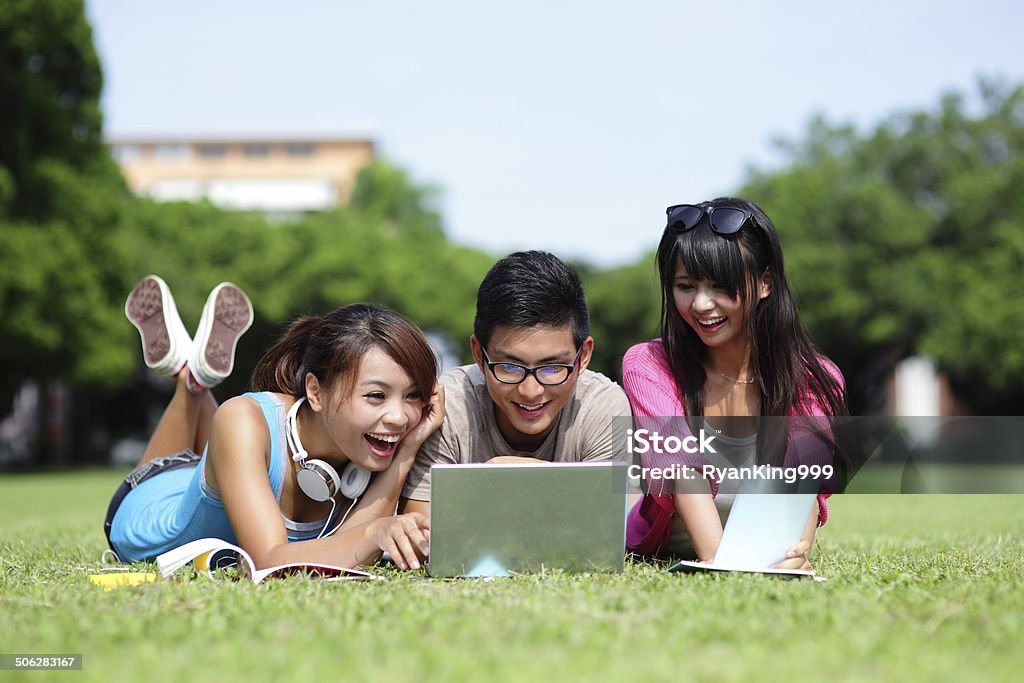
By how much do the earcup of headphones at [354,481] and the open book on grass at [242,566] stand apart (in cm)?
48

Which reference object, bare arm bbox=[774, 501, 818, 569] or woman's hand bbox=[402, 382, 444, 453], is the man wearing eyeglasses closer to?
woman's hand bbox=[402, 382, 444, 453]

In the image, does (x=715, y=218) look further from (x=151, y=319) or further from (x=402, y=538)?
(x=151, y=319)

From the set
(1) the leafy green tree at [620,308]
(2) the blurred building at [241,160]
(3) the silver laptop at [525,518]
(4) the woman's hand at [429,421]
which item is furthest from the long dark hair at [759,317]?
(2) the blurred building at [241,160]

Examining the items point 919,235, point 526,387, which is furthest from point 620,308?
point 526,387

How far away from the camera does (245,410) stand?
4.06 m

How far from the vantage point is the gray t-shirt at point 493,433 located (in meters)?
4.30

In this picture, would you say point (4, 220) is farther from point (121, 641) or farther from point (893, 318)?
point (893, 318)

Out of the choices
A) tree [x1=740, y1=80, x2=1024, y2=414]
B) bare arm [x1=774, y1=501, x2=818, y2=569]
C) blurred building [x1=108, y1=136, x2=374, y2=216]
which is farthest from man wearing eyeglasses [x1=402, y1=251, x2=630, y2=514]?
blurred building [x1=108, y1=136, x2=374, y2=216]

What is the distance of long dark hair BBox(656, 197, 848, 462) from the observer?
4223 millimetres

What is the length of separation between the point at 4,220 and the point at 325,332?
17.4 m

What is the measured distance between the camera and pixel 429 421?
419 cm

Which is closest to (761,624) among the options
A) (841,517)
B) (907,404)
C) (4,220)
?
(841,517)

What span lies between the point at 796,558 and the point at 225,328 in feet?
12.5

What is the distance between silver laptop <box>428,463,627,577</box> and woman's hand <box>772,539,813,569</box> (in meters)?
0.60
